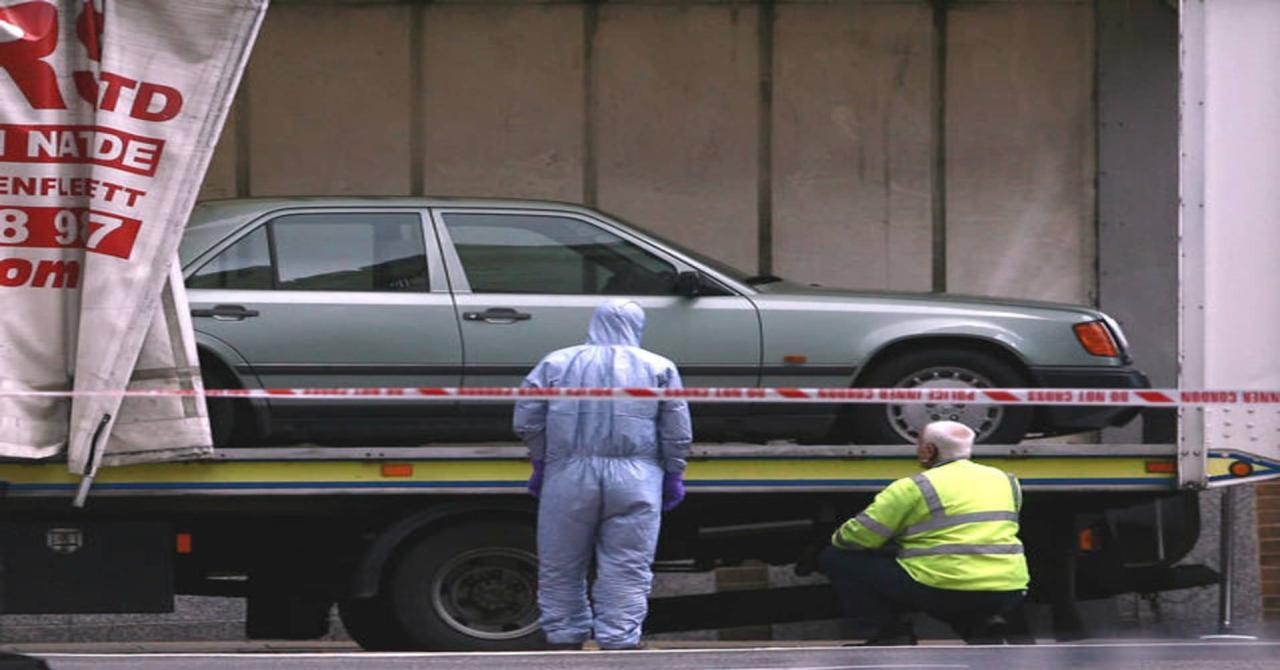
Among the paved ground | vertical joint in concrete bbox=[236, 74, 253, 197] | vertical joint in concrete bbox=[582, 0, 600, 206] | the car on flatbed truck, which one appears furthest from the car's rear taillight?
vertical joint in concrete bbox=[236, 74, 253, 197]

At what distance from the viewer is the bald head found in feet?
24.5

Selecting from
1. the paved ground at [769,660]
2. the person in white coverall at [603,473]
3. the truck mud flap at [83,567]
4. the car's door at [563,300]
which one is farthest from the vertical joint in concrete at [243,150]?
the paved ground at [769,660]

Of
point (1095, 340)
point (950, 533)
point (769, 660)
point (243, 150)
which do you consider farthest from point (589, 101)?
point (769, 660)

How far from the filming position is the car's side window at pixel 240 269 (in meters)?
7.95

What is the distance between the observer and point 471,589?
26.2 ft

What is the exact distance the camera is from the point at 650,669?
259 inches

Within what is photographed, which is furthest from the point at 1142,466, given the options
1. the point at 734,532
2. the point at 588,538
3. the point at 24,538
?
the point at 24,538

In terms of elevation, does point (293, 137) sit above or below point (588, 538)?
above

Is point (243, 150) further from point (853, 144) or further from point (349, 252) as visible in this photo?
point (853, 144)

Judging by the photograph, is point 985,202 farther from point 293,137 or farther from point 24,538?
point 24,538

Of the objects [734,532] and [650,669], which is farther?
[734,532]

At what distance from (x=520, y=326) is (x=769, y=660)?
6.00 ft

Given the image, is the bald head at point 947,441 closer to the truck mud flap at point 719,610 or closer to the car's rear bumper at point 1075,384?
the car's rear bumper at point 1075,384

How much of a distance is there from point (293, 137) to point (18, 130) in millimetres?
3449
